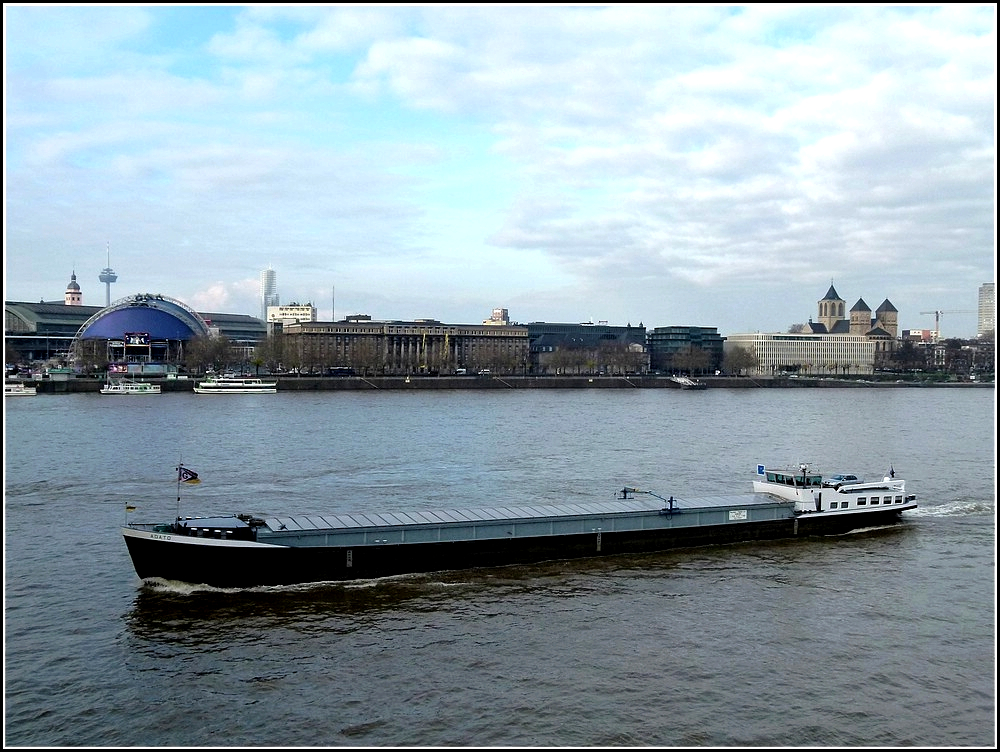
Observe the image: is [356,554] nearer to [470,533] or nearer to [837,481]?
[470,533]

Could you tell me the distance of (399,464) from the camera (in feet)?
144

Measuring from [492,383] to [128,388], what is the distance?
164 feet

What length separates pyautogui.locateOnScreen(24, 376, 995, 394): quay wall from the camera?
106 m

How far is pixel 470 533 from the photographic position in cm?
2523

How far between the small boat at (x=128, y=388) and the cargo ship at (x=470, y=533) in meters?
78.7

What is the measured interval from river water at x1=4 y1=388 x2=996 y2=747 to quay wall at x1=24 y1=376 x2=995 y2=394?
70188mm

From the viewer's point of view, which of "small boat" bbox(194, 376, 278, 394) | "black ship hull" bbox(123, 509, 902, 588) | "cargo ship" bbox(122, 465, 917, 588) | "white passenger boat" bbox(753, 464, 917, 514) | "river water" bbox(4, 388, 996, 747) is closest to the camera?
"river water" bbox(4, 388, 996, 747)

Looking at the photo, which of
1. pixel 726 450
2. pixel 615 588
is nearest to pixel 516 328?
pixel 726 450

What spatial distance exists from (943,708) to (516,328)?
175 meters

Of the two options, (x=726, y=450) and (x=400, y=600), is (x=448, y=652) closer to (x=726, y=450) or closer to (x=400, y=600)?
(x=400, y=600)

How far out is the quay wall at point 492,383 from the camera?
347 ft

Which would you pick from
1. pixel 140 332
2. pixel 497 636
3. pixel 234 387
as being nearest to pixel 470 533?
pixel 497 636

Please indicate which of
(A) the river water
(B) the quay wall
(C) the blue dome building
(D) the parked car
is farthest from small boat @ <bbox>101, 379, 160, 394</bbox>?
(D) the parked car

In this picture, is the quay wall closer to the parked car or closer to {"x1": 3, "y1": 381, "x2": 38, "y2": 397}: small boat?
{"x1": 3, "y1": 381, "x2": 38, "y2": 397}: small boat
